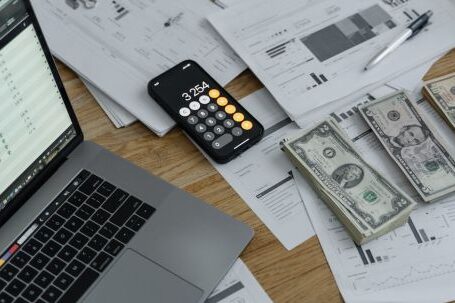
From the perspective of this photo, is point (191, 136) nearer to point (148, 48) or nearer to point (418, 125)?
point (148, 48)

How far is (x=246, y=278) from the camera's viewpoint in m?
0.75

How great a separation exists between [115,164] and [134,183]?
0.12 ft

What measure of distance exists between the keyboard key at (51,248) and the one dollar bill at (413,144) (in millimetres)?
429

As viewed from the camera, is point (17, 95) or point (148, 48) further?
point (148, 48)

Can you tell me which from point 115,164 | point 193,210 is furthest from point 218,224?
point 115,164

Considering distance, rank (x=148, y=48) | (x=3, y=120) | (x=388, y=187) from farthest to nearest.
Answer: (x=148, y=48) < (x=388, y=187) < (x=3, y=120)

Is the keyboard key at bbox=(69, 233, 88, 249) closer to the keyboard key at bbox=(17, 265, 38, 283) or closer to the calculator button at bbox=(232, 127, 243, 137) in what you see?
the keyboard key at bbox=(17, 265, 38, 283)

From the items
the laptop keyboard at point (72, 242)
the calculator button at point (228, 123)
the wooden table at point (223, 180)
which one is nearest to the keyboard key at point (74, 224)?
the laptop keyboard at point (72, 242)

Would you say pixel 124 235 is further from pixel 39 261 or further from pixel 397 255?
pixel 397 255

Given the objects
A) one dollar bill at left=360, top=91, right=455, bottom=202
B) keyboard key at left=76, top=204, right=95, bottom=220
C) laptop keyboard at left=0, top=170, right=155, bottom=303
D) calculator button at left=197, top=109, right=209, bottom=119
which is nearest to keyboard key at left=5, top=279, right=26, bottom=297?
laptop keyboard at left=0, top=170, right=155, bottom=303

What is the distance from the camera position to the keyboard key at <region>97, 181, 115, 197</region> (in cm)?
78

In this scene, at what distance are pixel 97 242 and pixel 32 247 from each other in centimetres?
7

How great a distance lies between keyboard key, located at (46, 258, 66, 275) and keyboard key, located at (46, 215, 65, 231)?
0.04 m

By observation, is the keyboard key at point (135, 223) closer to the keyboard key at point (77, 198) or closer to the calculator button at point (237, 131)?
the keyboard key at point (77, 198)
